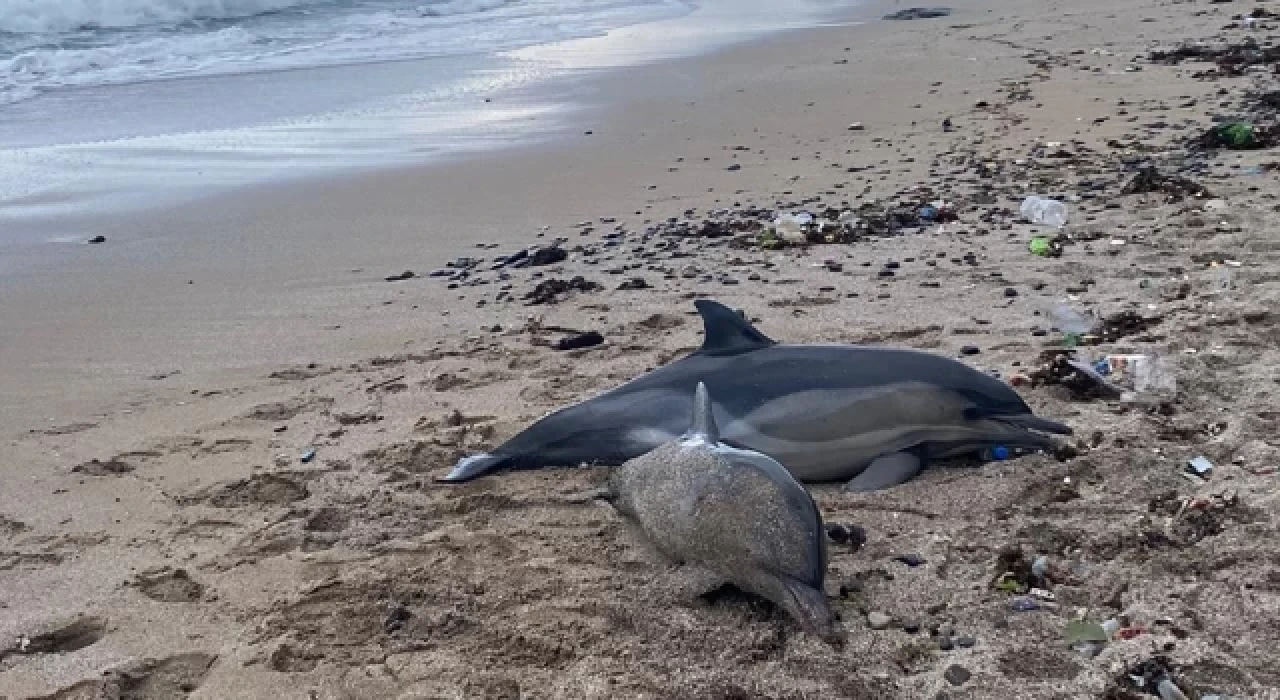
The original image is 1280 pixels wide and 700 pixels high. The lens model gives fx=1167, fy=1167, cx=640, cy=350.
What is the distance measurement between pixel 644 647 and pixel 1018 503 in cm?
147

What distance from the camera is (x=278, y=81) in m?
15.2

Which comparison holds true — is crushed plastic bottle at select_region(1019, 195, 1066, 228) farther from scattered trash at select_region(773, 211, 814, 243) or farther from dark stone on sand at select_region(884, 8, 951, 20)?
dark stone on sand at select_region(884, 8, 951, 20)

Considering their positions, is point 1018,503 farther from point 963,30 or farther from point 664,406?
point 963,30

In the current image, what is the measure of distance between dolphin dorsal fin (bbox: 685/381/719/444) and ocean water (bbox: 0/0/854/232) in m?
6.44

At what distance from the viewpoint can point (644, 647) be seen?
3.23m

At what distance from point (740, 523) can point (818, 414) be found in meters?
0.99

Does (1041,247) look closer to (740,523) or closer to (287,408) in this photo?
(740,523)

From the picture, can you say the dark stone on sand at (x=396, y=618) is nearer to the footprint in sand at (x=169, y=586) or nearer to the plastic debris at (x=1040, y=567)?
the footprint in sand at (x=169, y=586)

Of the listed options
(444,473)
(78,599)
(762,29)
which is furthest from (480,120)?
(78,599)

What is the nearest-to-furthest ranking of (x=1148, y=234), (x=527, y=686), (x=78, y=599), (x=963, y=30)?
(x=527, y=686) → (x=78, y=599) → (x=1148, y=234) → (x=963, y=30)

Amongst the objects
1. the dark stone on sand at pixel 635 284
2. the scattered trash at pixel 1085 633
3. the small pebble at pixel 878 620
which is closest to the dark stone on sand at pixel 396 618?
the small pebble at pixel 878 620

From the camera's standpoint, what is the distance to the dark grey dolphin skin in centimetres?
425

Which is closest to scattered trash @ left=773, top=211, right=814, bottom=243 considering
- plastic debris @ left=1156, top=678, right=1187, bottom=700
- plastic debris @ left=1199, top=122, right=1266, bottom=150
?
plastic debris @ left=1199, top=122, right=1266, bottom=150

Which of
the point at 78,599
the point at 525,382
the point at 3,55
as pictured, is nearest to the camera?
the point at 78,599
